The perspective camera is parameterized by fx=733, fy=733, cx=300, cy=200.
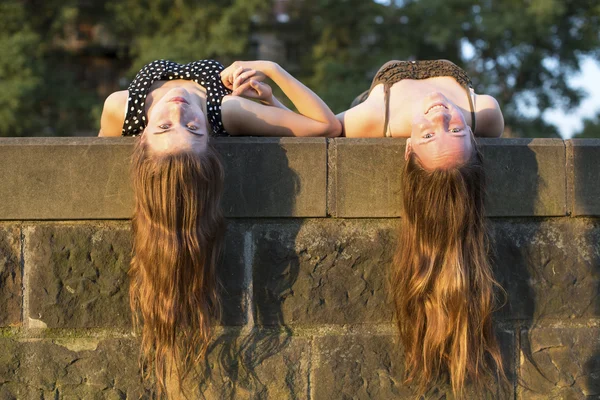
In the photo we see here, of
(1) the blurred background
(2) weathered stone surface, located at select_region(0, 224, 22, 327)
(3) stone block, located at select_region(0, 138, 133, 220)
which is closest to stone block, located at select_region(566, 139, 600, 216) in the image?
(3) stone block, located at select_region(0, 138, 133, 220)

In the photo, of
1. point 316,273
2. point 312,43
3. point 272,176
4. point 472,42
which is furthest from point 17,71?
point 316,273

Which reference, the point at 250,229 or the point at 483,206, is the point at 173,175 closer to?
the point at 250,229

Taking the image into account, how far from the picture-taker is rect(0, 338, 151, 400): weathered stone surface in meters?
3.07

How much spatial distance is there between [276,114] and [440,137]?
85 cm

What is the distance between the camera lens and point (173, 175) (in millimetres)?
2973

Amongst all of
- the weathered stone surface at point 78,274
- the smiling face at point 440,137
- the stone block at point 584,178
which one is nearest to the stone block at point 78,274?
the weathered stone surface at point 78,274

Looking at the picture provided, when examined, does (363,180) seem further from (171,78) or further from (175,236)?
(171,78)

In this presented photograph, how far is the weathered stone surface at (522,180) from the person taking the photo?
10.6ft

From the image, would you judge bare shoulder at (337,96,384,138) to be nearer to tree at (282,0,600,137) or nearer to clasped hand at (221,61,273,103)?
clasped hand at (221,61,273,103)

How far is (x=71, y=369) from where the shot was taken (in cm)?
309

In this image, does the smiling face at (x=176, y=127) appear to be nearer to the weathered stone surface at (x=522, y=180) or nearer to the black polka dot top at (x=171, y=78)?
the black polka dot top at (x=171, y=78)

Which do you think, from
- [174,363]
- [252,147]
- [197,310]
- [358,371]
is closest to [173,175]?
[252,147]

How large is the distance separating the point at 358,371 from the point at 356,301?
30cm

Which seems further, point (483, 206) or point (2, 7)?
point (2, 7)
